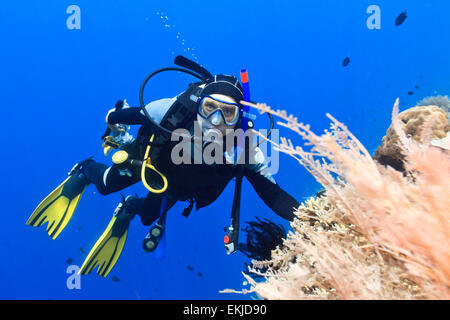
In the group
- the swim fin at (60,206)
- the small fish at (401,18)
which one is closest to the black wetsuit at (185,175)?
the swim fin at (60,206)

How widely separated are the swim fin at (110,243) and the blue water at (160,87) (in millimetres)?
4555

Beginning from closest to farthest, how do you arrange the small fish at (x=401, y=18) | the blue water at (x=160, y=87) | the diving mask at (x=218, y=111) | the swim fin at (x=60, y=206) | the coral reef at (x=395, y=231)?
the coral reef at (x=395, y=231), the diving mask at (x=218, y=111), the swim fin at (x=60, y=206), the small fish at (x=401, y=18), the blue water at (x=160, y=87)

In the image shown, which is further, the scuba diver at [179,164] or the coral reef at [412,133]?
the scuba diver at [179,164]

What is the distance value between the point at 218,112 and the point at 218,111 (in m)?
0.01

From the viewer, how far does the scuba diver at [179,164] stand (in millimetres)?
3320

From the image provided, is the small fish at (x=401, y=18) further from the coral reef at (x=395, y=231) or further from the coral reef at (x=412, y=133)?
the coral reef at (x=395, y=231)

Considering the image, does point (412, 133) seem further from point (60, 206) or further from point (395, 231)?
point (60, 206)

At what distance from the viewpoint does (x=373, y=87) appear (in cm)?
5684

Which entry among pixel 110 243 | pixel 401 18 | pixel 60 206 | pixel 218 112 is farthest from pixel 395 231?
pixel 401 18

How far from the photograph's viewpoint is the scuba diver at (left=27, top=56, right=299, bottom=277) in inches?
131

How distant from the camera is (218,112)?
3246mm

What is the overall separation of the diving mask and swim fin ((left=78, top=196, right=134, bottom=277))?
2.79 meters

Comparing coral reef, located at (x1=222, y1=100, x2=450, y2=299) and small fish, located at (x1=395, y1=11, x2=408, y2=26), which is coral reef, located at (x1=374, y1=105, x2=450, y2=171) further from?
small fish, located at (x1=395, y1=11, x2=408, y2=26)
